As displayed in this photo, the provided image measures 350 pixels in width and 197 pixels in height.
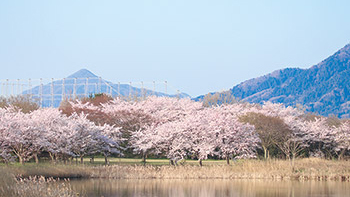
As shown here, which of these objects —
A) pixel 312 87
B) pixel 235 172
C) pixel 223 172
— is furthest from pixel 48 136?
pixel 312 87

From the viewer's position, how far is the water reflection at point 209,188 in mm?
26812

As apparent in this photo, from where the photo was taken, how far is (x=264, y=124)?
43.8 meters

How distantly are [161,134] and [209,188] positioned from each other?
463 inches

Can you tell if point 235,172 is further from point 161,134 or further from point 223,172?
point 161,134

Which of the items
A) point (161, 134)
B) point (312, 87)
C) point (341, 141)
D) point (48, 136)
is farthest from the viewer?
point (312, 87)

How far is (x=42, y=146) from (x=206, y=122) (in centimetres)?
1405

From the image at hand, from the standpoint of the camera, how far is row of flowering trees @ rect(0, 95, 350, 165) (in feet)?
117

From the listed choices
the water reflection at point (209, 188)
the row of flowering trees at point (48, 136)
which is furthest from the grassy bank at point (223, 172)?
the row of flowering trees at point (48, 136)

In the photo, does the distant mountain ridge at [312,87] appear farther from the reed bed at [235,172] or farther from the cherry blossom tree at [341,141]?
the reed bed at [235,172]

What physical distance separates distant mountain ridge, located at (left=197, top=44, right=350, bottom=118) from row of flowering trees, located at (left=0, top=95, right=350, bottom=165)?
110 meters

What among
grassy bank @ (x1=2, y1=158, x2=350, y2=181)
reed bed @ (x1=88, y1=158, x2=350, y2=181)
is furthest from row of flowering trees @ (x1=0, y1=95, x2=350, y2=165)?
reed bed @ (x1=88, y1=158, x2=350, y2=181)

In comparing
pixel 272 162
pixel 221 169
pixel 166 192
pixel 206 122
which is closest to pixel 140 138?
pixel 206 122

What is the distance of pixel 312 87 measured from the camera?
6757 inches

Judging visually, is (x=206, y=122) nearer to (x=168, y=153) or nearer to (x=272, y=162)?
(x=168, y=153)
